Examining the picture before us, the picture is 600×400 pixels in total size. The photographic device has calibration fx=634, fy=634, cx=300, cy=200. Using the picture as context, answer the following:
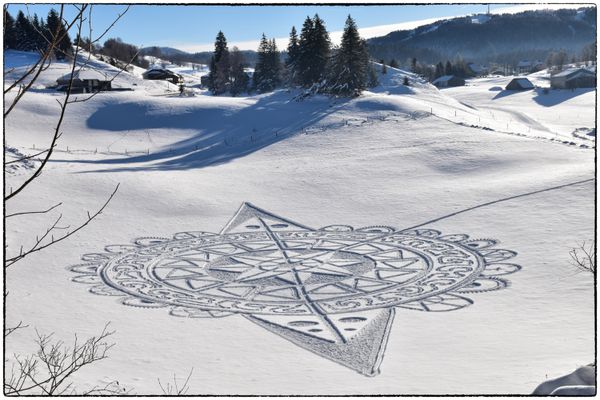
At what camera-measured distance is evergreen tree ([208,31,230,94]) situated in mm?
70725

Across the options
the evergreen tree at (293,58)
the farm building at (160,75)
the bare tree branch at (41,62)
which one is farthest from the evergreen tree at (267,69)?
the bare tree branch at (41,62)

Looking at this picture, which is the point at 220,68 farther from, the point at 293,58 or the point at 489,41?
the point at 489,41

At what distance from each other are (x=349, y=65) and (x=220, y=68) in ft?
91.7

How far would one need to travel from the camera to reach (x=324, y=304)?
54.4ft

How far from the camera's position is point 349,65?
4947 centimetres

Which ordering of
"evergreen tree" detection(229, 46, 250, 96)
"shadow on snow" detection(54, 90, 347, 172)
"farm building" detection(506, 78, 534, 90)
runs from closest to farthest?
"shadow on snow" detection(54, 90, 347, 172)
"evergreen tree" detection(229, 46, 250, 96)
"farm building" detection(506, 78, 534, 90)

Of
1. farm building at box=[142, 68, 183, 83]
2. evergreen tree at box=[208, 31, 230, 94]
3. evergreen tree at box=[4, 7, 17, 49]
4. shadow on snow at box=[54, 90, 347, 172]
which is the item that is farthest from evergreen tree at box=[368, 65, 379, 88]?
evergreen tree at box=[4, 7, 17, 49]

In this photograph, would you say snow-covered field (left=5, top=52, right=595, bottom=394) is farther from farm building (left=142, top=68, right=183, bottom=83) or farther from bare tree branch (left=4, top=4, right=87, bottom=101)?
farm building (left=142, top=68, right=183, bottom=83)

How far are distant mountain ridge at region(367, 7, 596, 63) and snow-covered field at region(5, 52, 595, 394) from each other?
10910 cm

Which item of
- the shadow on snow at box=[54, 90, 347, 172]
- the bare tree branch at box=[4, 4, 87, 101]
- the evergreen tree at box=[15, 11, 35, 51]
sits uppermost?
the evergreen tree at box=[15, 11, 35, 51]

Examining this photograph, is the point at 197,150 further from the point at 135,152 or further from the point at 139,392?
the point at 139,392

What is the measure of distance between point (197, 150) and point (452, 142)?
16.5m

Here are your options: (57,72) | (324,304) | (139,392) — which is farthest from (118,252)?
(57,72)

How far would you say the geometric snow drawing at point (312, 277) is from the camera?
14.9m
